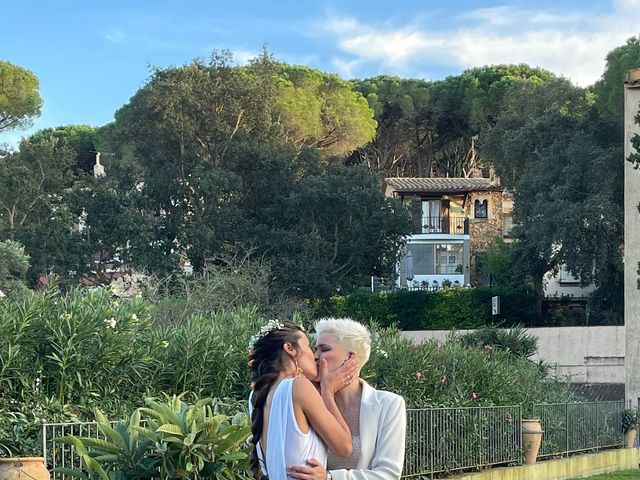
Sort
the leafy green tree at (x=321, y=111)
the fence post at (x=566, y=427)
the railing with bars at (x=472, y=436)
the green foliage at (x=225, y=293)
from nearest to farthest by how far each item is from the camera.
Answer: the railing with bars at (x=472, y=436), the fence post at (x=566, y=427), the green foliage at (x=225, y=293), the leafy green tree at (x=321, y=111)

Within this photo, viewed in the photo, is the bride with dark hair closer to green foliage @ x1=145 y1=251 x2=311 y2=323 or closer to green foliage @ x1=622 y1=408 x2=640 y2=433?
green foliage @ x1=622 y1=408 x2=640 y2=433

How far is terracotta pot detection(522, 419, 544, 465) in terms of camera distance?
746 inches

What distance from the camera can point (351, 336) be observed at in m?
4.54

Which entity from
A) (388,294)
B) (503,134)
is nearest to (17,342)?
(388,294)

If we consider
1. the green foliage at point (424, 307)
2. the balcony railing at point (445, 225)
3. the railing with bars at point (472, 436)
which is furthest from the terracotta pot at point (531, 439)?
the balcony railing at point (445, 225)

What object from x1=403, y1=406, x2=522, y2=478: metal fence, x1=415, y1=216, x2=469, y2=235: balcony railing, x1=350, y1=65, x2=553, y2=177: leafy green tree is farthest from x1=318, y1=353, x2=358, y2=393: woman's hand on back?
x1=350, y1=65, x2=553, y2=177: leafy green tree

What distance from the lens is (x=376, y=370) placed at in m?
16.2

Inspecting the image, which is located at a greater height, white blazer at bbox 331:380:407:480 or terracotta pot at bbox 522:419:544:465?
white blazer at bbox 331:380:407:480

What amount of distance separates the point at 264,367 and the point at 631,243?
32.6m

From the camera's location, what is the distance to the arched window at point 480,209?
67.1 meters

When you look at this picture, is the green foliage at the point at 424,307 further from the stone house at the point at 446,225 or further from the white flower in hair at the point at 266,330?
the white flower in hair at the point at 266,330

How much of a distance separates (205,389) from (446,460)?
4.04 meters

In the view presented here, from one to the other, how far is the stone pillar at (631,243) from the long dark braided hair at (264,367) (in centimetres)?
3168

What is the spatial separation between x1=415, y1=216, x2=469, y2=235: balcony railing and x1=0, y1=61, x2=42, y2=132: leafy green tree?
2182cm
